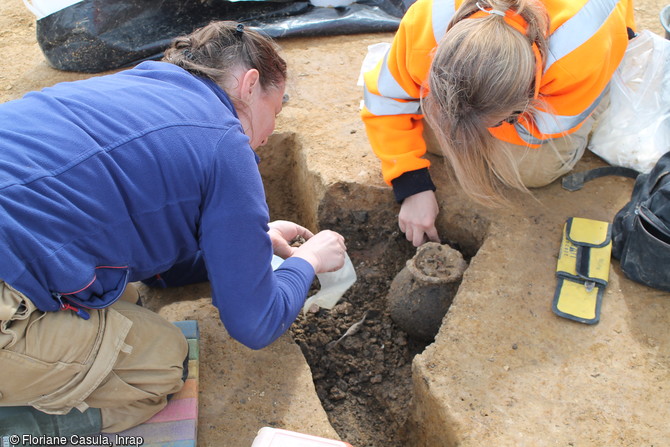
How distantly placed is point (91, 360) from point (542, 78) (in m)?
1.57

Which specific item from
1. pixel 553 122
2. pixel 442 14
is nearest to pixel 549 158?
pixel 553 122

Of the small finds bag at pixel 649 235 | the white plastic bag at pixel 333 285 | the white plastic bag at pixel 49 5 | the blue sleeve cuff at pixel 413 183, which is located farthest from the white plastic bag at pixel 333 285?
the white plastic bag at pixel 49 5

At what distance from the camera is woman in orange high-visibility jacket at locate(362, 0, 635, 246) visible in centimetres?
160

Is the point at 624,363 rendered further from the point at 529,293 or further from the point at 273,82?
the point at 273,82

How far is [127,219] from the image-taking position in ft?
4.64

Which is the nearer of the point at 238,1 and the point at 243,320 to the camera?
the point at 243,320

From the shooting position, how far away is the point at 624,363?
184cm

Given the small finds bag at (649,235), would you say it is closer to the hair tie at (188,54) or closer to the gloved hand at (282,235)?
the gloved hand at (282,235)

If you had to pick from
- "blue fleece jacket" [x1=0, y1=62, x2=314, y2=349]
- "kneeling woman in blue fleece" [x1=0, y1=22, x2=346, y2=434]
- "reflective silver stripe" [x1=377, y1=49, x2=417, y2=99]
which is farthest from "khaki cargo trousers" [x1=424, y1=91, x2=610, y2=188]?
"blue fleece jacket" [x1=0, y1=62, x2=314, y2=349]

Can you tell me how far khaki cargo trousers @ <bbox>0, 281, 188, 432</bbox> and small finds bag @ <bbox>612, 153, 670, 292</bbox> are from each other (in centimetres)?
156

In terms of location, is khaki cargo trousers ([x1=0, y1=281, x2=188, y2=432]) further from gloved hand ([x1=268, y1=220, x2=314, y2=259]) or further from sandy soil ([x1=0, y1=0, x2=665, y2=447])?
gloved hand ([x1=268, y1=220, x2=314, y2=259])

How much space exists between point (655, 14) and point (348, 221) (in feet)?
8.13

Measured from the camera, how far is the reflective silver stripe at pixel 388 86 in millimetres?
2191

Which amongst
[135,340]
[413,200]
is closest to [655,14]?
[413,200]
